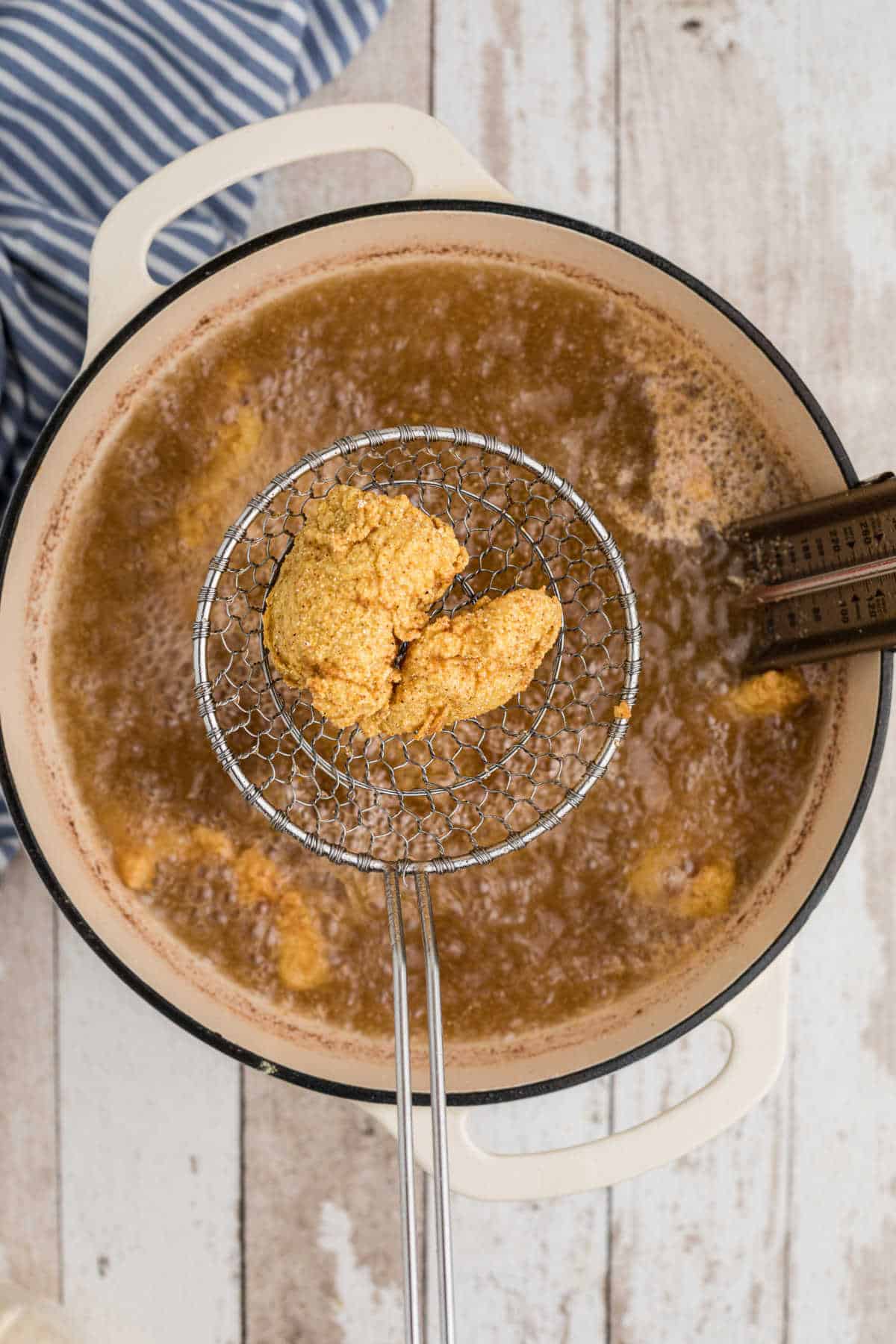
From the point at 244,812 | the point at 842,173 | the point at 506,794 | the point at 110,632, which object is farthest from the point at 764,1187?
the point at 842,173

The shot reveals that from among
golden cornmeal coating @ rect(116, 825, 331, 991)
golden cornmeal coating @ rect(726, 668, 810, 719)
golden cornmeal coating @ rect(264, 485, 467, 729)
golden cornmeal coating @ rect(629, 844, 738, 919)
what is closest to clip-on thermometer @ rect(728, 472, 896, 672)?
golden cornmeal coating @ rect(726, 668, 810, 719)

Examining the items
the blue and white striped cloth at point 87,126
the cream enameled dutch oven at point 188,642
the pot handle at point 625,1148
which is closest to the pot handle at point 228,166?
the cream enameled dutch oven at point 188,642

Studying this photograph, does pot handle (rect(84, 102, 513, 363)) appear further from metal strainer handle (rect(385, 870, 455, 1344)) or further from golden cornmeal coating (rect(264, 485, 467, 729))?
metal strainer handle (rect(385, 870, 455, 1344))

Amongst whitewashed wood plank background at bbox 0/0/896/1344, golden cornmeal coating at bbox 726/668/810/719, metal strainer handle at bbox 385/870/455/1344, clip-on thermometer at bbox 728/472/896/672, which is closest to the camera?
metal strainer handle at bbox 385/870/455/1344

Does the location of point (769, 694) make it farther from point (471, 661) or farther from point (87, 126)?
point (87, 126)

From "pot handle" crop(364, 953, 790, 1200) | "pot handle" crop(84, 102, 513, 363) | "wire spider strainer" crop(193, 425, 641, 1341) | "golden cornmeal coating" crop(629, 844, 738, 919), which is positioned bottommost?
"pot handle" crop(364, 953, 790, 1200)

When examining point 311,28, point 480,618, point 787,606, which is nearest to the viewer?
point 480,618

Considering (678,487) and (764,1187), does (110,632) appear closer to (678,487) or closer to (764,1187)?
(678,487)

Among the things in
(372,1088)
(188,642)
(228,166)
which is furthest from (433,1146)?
(228,166)
